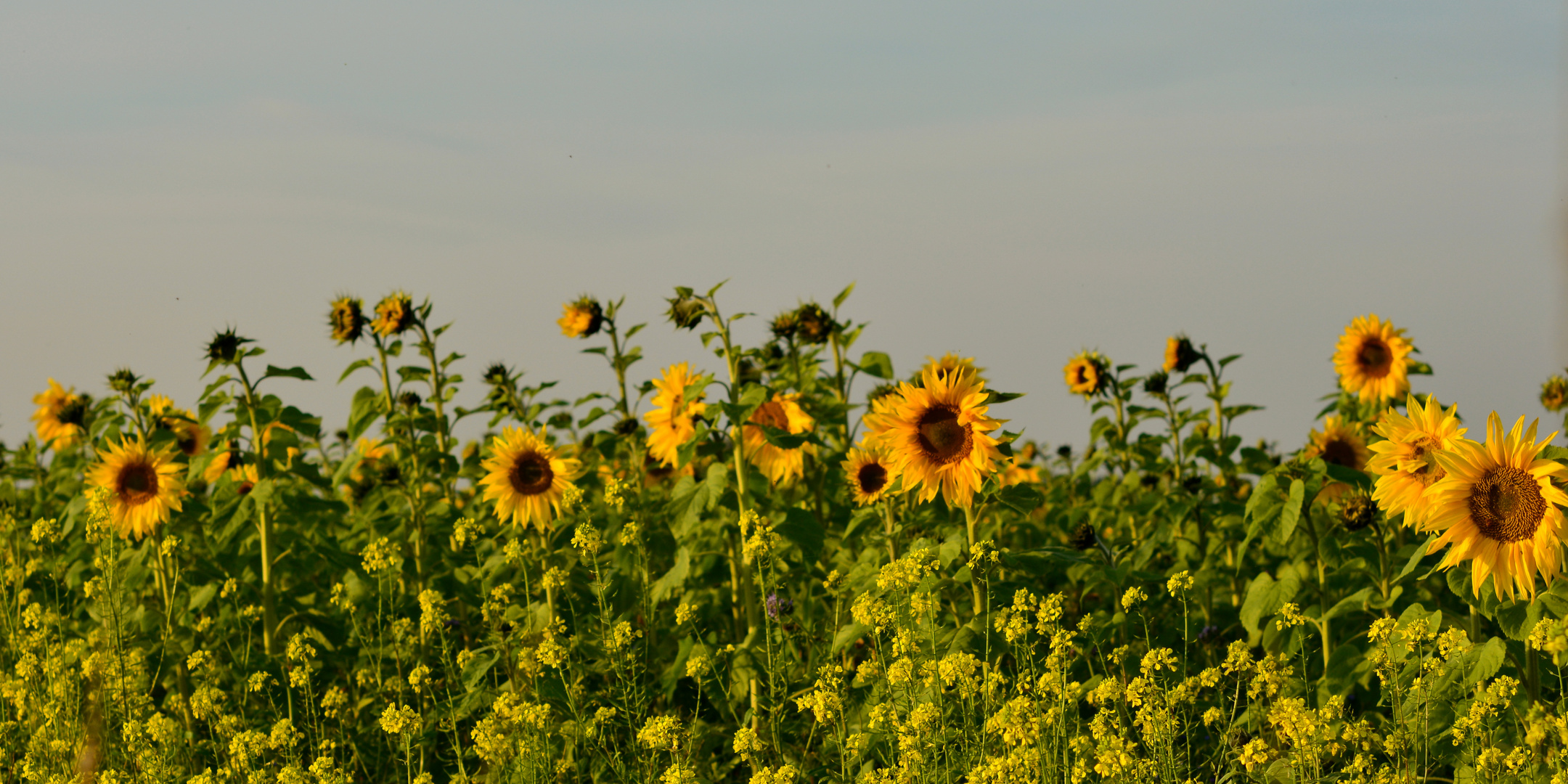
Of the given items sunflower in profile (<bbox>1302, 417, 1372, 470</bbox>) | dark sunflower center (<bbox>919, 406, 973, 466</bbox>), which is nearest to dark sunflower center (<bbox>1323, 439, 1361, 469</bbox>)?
sunflower in profile (<bbox>1302, 417, 1372, 470</bbox>)

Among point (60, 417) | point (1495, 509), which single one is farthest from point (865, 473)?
point (60, 417)

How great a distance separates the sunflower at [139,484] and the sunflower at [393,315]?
108 centimetres

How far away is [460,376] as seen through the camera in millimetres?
6363

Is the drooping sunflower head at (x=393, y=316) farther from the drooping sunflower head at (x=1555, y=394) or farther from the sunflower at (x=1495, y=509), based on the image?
the drooping sunflower head at (x=1555, y=394)

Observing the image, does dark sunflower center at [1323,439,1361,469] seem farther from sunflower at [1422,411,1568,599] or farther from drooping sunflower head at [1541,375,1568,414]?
drooping sunflower head at [1541,375,1568,414]

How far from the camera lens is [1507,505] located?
387cm

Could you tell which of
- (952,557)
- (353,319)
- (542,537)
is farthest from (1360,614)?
(353,319)

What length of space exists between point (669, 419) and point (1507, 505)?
340cm

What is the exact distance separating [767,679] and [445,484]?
2266 mm

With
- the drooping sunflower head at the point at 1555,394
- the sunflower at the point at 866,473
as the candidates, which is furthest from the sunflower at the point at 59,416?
the drooping sunflower head at the point at 1555,394

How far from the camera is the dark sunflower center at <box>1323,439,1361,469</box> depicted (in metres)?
6.33

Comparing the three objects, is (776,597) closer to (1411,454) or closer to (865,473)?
(865,473)

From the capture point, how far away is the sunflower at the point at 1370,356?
24.7 feet

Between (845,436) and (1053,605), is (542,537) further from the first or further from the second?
(1053,605)
